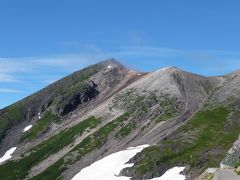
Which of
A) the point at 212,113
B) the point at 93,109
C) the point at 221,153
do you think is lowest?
the point at 221,153

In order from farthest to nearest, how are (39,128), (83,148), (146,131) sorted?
(39,128), (83,148), (146,131)

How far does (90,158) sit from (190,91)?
179ft

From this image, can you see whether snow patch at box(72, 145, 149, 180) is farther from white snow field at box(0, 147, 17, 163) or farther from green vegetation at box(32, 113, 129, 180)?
white snow field at box(0, 147, 17, 163)

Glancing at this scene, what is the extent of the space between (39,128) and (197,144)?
86201 millimetres

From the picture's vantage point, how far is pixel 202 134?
5039 inches

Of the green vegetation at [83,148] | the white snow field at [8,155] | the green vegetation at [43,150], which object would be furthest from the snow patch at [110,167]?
the white snow field at [8,155]

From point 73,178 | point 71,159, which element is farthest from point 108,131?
point 73,178

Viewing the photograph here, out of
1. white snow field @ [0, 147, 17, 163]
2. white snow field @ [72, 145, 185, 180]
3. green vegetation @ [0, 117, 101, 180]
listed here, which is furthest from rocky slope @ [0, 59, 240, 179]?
white snow field @ [0, 147, 17, 163]

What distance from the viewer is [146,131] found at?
14888 cm

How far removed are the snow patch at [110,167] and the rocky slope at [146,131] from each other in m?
2.98

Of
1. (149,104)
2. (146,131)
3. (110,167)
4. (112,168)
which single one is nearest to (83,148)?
(146,131)

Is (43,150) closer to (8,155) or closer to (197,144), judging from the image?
(8,155)

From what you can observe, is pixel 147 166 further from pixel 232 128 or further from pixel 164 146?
pixel 232 128

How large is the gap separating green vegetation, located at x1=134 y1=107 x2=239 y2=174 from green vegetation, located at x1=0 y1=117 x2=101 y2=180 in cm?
4450
